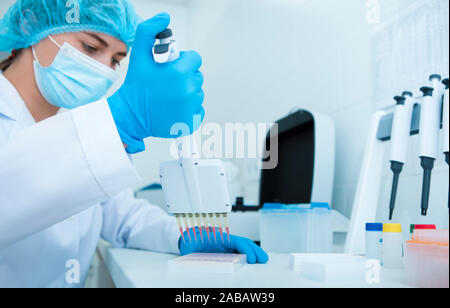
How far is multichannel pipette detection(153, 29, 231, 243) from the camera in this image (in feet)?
1.38

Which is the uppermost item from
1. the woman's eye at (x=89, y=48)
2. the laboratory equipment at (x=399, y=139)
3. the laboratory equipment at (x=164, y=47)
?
the woman's eye at (x=89, y=48)

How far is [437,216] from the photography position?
1.41ft

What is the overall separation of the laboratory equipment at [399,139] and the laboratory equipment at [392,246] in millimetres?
56

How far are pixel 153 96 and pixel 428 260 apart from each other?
37 cm

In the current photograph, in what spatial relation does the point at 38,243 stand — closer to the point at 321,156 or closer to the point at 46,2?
the point at 46,2

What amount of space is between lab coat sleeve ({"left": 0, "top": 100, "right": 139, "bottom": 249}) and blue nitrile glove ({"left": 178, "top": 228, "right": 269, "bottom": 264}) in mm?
166

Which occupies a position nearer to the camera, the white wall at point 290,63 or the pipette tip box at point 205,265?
the pipette tip box at point 205,265

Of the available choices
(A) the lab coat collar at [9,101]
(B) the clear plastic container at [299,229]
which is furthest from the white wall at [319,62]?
(A) the lab coat collar at [9,101]

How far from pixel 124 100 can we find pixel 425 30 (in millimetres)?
455

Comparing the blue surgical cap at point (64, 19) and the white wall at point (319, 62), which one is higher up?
the blue surgical cap at point (64, 19)

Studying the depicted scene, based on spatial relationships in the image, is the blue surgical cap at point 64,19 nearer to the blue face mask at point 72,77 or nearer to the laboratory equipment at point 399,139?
the blue face mask at point 72,77

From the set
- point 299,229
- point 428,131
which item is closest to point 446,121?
point 428,131

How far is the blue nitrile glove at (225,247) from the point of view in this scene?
0.51 m
